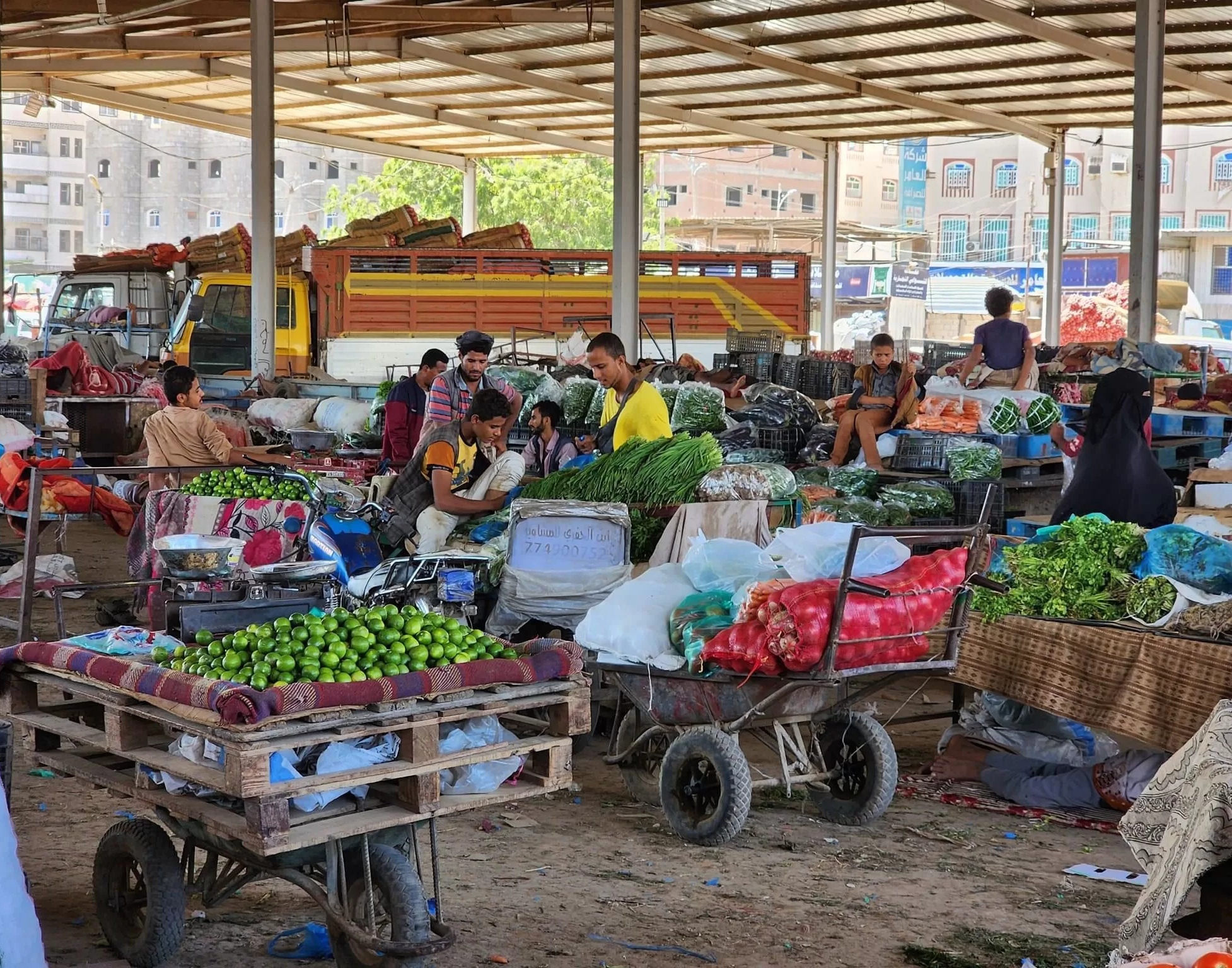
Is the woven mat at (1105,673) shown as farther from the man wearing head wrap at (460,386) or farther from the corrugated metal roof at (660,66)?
the corrugated metal roof at (660,66)

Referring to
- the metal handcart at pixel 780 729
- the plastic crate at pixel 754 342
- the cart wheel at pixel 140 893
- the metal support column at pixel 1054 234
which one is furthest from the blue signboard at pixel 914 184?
the cart wheel at pixel 140 893

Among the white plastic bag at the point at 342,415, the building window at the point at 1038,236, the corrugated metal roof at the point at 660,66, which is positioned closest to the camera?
the white plastic bag at the point at 342,415

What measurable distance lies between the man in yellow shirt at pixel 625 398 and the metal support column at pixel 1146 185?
752 centimetres

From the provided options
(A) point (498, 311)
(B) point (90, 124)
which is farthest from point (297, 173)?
(A) point (498, 311)

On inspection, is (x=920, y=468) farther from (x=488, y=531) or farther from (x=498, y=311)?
(x=498, y=311)

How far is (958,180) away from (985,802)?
4740 cm

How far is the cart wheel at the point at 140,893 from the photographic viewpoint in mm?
4027

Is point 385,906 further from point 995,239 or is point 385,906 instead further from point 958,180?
point 958,180

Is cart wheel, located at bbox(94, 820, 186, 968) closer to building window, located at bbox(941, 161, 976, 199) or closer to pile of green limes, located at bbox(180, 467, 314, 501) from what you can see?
pile of green limes, located at bbox(180, 467, 314, 501)

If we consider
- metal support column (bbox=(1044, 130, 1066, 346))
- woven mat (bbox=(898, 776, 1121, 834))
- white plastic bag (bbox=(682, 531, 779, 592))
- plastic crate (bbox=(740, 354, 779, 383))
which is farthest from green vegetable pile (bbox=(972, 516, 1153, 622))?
metal support column (bbox=(1044, 130, 1066, 346))

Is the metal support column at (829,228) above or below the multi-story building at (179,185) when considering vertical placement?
below

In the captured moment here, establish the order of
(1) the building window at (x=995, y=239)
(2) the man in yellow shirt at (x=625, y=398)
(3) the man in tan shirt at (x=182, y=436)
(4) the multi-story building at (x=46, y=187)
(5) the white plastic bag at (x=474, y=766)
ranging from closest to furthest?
(5) the white plastic bag at (x=474, y=766)
(2) the man in yellow shirt at (x=625, y=398)
(3) the man in tan shirt at (x=182, y=436)
(1) the building window at (x=995, y=239)
(4) the multi-story building at (x=46, y=187)

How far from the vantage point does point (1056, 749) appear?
6.12m

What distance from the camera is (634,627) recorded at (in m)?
5.42
